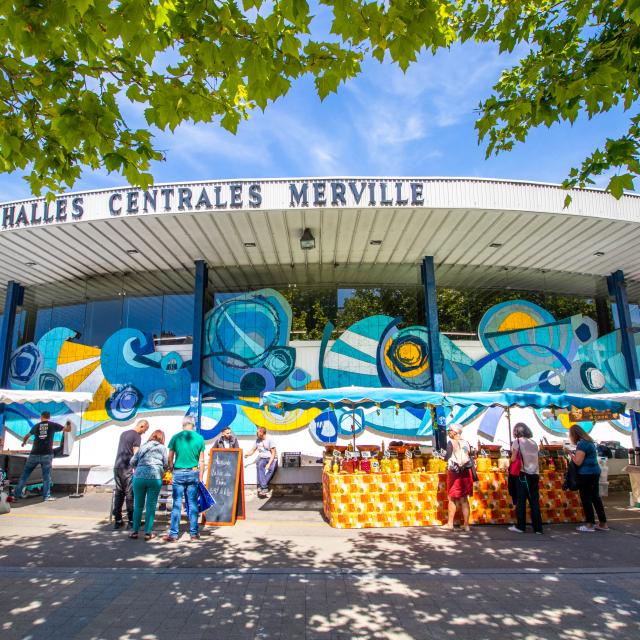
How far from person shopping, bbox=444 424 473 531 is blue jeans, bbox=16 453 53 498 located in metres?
8.35

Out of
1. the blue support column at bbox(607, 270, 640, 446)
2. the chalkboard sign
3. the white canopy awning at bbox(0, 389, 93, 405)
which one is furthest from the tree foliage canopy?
the blue support column at bbox(607, 270, 640, 446)

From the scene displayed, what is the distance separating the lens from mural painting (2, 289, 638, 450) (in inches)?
501

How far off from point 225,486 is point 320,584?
11.7 ft

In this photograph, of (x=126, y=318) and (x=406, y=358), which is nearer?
(x=406, y=358)

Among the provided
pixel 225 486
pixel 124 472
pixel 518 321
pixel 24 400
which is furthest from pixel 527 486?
pixel 24 400

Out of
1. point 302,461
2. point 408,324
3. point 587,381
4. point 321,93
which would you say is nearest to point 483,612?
point 321,93

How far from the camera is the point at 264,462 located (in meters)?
11.2

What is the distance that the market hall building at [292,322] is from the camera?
1152 cm

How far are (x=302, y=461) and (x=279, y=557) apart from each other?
250 inches

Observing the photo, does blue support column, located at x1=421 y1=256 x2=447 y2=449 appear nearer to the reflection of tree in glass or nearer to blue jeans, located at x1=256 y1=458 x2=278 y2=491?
the reflection of tree in glass

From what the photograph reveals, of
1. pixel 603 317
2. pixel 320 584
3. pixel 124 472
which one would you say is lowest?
pixel 320 584

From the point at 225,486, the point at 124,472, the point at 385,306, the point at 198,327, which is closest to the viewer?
the point at 124,472

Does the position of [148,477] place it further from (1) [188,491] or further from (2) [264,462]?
(2) [264,462]

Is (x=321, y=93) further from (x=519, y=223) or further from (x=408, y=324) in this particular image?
(x=408, y=324)
